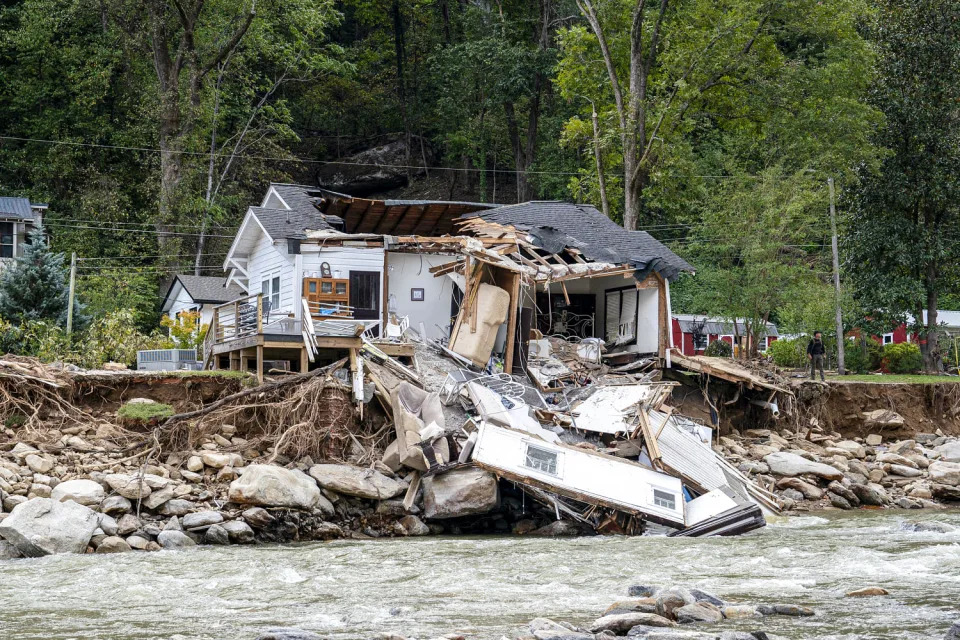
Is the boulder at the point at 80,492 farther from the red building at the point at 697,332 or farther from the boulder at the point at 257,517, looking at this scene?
the red building at the point at 697,332

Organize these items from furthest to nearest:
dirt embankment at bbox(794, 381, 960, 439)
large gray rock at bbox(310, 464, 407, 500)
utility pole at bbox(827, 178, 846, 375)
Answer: utility pole at bbox(827, 178, 846, 375) < dirt embankment at bbox(794, 381, 960, 439) < large gray rock at bbox(310, 464, 407, 500)

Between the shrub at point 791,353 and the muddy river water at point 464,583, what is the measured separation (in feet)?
73.4

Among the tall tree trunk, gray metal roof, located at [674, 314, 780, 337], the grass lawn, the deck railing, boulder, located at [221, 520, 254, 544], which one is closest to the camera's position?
boulder, located at [221, 520, 254, 544]

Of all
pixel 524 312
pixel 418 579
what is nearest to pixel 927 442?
pixel 524 312

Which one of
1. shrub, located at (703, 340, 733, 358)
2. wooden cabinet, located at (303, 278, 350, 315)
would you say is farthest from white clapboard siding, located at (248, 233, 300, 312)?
shrub, located at (703, 340, 733, 358)

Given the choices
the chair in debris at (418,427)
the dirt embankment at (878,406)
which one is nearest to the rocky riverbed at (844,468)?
the dirt embankment at (878,406)

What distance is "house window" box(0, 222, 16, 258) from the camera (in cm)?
4397

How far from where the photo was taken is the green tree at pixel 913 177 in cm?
3684

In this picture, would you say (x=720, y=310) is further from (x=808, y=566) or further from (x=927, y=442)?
(x=808, y=566)

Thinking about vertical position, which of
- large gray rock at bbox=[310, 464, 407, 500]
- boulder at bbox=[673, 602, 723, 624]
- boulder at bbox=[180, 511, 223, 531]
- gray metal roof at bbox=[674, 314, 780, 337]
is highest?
gray metal roof at bbox=[674, 314, 780, 337]

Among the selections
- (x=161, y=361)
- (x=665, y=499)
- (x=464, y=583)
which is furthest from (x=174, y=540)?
(x=161, y=361)

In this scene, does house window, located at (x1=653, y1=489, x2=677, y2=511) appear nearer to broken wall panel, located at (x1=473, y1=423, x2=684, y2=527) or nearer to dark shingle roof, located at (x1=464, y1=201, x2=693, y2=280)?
broken wall panel, located at (x1=473, y1=423, x2=684, y2=527)

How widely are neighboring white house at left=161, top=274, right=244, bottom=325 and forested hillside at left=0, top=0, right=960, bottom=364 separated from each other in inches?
63.6

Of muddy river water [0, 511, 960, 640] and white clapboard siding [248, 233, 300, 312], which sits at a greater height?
white clapboard siding [248, 233, 300, 312]
